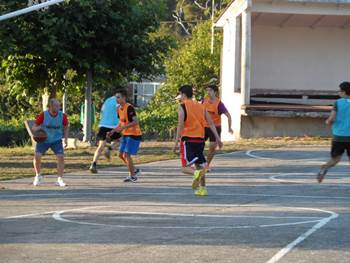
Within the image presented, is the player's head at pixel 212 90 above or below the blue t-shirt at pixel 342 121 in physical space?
above

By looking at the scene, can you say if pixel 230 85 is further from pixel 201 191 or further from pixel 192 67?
pixel 201 191

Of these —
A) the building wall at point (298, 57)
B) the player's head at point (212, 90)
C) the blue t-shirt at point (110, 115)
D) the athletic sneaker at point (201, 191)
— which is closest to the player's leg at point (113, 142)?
the blue t-shirt at point (110, 115)

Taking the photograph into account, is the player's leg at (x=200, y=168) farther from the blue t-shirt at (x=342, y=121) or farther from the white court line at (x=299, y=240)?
the white court line at (x=299, y=240)

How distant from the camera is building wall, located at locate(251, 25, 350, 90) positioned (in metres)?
33.7

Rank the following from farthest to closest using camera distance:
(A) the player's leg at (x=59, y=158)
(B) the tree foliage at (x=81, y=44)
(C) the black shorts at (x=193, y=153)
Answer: (B) the tree foliage at (x=81, y=44)
(A) the player's leg at (x=59, y=158)
(C) the black shorts at (x=193, y=153)

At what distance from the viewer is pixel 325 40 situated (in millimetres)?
33750

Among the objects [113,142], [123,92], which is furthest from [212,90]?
[113,142]

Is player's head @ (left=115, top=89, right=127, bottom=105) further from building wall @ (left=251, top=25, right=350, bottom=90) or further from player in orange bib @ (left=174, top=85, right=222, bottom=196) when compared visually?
building wall @ (left=251, top=25, right=350, bottom=90)

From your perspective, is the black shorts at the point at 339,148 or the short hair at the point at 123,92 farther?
the short hair at the point at 123,92

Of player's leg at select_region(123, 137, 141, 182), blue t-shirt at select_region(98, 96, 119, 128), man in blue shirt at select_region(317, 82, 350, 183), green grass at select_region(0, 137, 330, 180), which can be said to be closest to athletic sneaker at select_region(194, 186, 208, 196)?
man in blue shirt at select_region(317, 82, 350, 183)

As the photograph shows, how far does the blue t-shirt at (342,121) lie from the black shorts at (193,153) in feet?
7.48

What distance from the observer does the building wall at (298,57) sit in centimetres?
3366

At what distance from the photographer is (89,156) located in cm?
2347

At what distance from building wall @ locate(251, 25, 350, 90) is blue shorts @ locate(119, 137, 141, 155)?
56.4 feet
